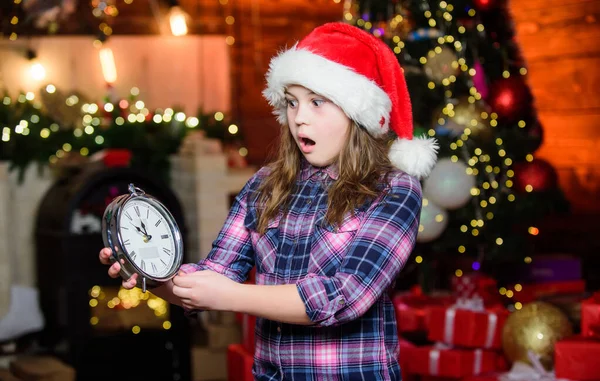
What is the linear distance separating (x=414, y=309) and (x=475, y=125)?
0.88 metres

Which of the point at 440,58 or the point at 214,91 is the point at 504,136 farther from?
the point at 214,91

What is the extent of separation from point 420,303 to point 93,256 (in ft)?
5.45

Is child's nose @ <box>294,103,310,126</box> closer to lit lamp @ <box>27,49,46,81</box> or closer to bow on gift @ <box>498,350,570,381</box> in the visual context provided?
bow on gift @ <box>498,350,570,381</box>

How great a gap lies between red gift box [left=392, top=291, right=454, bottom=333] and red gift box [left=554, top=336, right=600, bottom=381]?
0.88 meters

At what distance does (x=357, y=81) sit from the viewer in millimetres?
1878

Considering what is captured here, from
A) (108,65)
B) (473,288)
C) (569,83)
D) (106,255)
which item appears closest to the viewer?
(106,255)

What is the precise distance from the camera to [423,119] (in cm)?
400

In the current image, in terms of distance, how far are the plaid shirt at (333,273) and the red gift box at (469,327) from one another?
1768 mm

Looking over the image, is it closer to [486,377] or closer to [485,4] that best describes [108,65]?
[485,4]

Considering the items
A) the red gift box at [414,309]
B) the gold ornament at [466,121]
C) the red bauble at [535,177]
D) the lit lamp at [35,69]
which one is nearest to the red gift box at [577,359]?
the red gift box at [414,309]

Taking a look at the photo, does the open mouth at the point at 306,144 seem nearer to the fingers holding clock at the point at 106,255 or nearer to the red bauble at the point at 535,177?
the fingers holding clock at the point at 106,255

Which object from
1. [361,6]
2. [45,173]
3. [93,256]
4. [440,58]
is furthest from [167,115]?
[440,58]

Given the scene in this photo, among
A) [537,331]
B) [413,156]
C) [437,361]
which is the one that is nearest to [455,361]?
[437,361]

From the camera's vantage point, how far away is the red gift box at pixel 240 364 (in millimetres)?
3265
